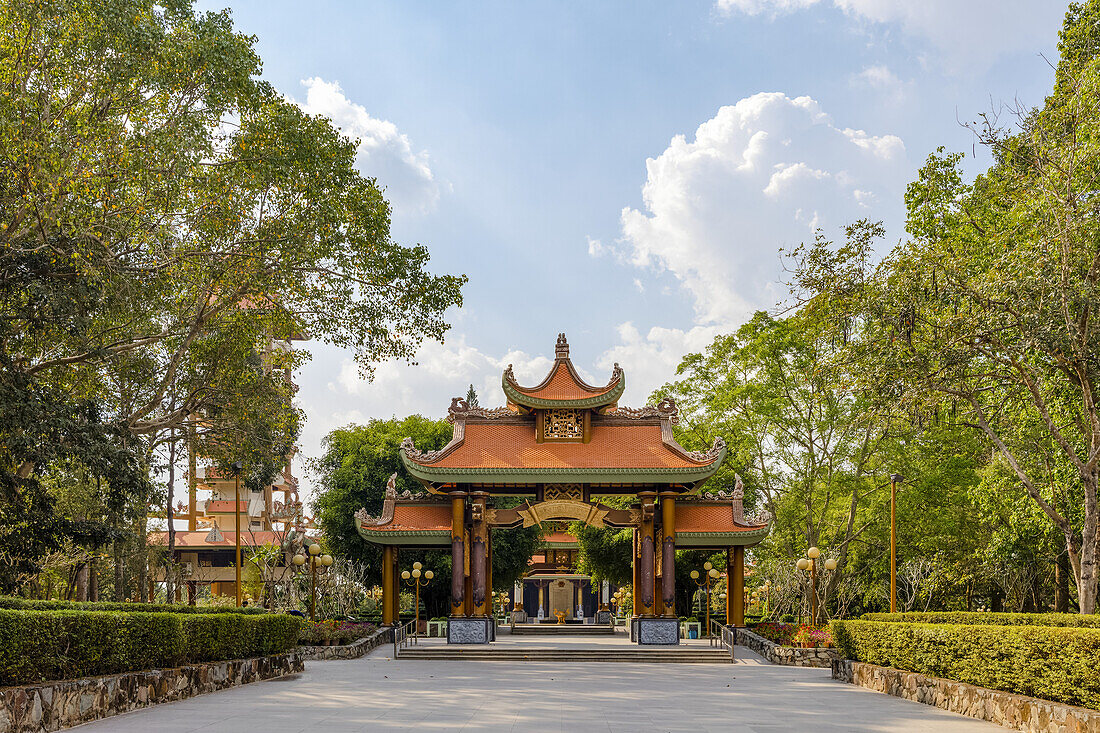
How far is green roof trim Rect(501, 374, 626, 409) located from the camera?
75.0 feet

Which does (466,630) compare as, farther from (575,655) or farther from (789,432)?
(789,432)

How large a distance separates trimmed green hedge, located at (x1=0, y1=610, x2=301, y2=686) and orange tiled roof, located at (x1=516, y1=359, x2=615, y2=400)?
33.2 feet

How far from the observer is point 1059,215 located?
13289mm

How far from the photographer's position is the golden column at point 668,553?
869 inches

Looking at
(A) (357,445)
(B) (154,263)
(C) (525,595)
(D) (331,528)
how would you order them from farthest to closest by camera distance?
(C) (525,595) < (A) (357,445) < (D) (331,528) < (B) (154,263)

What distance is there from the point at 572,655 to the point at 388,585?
7.07 meters

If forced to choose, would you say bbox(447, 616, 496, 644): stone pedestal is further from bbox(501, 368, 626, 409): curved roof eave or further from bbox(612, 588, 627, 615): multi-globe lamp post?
bbox(612, 588, 627, 615): multi-globe lamp post

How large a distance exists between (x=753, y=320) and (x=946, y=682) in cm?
1777

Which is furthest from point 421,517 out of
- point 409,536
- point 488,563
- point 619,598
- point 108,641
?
point 619,598

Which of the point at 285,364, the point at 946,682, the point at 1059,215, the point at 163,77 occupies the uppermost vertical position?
the point at 163,77

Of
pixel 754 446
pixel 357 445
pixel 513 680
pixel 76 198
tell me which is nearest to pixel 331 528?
pixel 357 445

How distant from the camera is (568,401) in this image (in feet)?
75.6

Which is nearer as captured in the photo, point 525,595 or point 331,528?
point 331,528

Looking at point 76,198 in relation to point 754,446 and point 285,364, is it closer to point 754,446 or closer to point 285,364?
point 285,364
